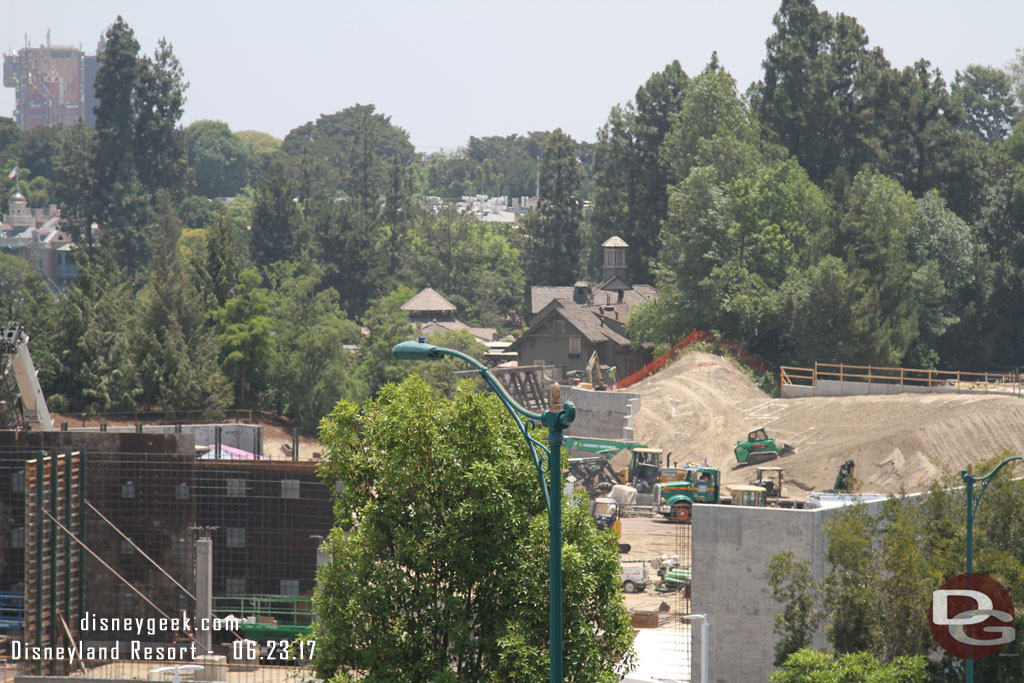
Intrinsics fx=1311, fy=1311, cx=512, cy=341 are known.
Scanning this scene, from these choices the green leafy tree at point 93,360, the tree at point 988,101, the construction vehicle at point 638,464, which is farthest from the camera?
the tree at point 988,101

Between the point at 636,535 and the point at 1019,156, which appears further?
the point at 1019,156

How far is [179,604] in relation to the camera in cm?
4544


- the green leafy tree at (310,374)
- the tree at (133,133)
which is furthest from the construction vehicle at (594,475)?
the tree at (133,133)

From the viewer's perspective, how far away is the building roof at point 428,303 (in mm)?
121875

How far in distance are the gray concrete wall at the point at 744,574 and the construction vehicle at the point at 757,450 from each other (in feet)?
91.7

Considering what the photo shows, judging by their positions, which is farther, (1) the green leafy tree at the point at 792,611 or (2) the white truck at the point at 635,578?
(2) the white truck at the point at 635,578

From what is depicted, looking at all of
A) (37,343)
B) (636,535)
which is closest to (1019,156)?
(636,535)

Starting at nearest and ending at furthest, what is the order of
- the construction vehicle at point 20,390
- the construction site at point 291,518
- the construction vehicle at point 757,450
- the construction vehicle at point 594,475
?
the construction site at point 291,518 → the construction vehicle at point 20,390 → the construction vehicle at point 757,450 → the construction vehicle at point 594,475

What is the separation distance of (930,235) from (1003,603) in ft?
186

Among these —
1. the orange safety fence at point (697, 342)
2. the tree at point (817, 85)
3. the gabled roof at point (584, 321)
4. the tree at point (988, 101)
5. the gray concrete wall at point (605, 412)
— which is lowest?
the gray concrete wall at point (605, 412)

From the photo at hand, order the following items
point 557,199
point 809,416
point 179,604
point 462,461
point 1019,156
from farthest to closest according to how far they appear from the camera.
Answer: point 557,199 < point 1019,156 < point 809,416 < point 179,604 < point 462,461

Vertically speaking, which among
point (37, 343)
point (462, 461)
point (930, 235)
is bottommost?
point (462, 461)

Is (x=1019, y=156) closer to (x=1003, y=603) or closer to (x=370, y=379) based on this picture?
(x=370, y=379)

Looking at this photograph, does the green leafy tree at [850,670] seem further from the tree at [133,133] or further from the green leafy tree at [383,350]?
the tree at [133,133]
